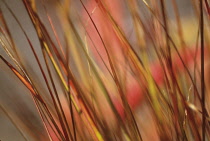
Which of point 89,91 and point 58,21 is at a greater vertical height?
point 58,21

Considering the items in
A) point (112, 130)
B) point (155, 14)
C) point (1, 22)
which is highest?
point (1, 22)

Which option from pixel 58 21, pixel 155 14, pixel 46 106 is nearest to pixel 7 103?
pixel 46 106

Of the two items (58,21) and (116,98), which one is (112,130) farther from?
(58,21)

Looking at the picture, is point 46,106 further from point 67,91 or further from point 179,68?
point 179,68

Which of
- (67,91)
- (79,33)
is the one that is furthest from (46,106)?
(79,33)

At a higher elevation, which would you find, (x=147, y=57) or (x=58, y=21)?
(x=58, y=21)
